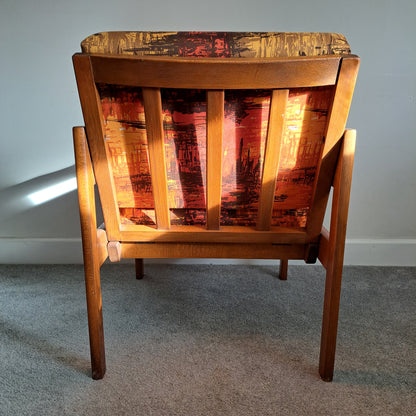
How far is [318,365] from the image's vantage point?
3.98ft

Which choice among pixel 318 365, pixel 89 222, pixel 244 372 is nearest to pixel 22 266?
pixel 89 222

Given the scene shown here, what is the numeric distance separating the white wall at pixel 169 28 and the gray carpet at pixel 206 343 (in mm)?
193

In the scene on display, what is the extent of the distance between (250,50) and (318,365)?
0.92m

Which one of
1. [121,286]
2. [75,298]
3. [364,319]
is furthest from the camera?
[121,286]

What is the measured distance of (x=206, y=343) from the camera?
1312mm

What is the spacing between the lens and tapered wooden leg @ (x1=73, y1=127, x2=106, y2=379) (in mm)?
1010

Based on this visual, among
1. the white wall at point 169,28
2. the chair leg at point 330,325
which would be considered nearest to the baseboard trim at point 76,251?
the white wall at point 169,28

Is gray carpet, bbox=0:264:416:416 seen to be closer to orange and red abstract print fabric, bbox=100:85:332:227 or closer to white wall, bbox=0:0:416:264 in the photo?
white wall, bbox=0:0:416:264

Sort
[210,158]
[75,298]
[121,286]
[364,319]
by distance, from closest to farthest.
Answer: [210,158] → [364,319] → [75,298] → [121,286]

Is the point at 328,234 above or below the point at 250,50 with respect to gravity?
below

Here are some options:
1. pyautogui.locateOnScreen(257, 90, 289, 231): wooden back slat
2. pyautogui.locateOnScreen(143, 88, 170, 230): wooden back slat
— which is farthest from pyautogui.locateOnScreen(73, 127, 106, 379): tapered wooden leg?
pyautogui.locateOnScreen(257, 90, 289, 231): wooden back slat

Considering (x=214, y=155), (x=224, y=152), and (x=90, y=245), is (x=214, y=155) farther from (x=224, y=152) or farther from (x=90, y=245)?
(x=90, y=245)

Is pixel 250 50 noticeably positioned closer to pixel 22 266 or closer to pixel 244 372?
pixel 244 372

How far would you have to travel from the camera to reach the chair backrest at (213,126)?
893 millimetres
